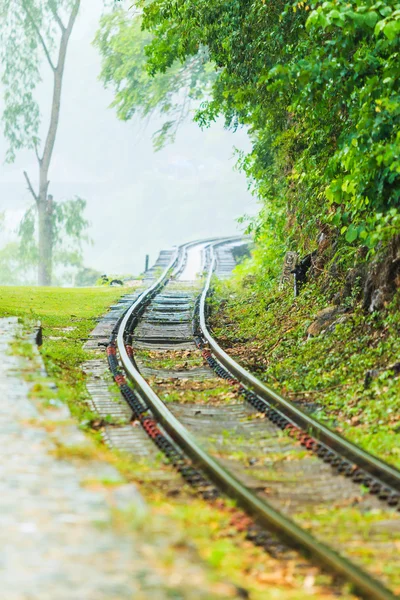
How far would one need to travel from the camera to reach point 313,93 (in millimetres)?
11555

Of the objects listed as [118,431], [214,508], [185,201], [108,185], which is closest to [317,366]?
[118,431]

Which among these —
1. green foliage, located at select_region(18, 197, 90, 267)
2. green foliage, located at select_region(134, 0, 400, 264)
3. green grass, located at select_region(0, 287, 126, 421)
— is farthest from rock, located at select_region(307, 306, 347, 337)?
green foliage, located at select_region(18, 197, 90, 267)

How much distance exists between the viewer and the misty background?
130750 millimetres

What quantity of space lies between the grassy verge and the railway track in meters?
0.62

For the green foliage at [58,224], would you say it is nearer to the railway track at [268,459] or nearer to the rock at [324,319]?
the railway track at [268,459]

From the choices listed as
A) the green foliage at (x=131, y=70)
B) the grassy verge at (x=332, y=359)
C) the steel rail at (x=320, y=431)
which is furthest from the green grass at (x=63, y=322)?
the green foliage at (x=131, y=70)

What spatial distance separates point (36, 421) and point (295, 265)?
33.9ft

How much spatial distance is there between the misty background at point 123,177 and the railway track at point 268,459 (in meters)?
112

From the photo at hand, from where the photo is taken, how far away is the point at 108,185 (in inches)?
5605

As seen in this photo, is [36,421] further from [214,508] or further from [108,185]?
[108,185]

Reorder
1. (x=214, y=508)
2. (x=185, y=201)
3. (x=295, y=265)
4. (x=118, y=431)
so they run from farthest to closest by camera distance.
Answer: (x=185, y=201)
(x=295, y=265)
(x=118, y=431)
(x=214, y=508)

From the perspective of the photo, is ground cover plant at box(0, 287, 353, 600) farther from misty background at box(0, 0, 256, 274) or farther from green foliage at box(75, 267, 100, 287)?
misty background at box(0, 0, 256, 274)

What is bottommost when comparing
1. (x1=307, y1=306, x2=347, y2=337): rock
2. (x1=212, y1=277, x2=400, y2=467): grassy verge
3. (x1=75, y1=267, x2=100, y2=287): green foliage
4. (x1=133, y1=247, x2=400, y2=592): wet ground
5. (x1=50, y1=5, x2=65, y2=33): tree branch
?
(x1=133, y1=247, x2=400, y2=592): wet ground

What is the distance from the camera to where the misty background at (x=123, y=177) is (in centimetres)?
13075
